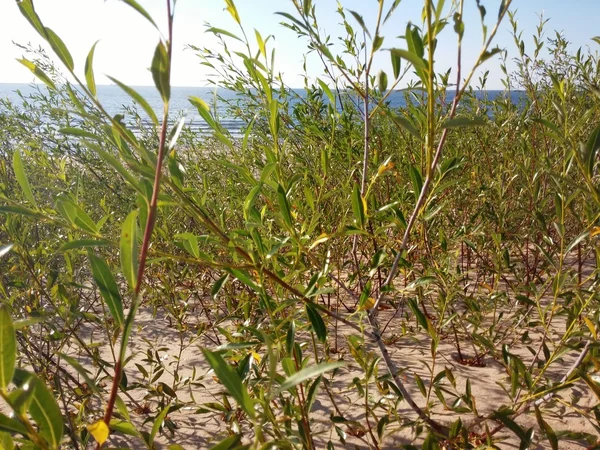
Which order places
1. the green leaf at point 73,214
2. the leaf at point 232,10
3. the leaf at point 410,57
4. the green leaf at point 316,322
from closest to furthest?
the leaf at point 410,57
the green leaf at point 73,214
the green leaf at point 316,322
the leaf at point 232,10

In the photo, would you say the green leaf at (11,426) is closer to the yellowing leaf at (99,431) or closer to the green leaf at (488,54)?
the yellowing leaf at (99,431)

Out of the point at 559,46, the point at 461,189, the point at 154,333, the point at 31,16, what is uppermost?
the point at 559,46

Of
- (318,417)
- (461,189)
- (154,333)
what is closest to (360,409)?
(318,417)

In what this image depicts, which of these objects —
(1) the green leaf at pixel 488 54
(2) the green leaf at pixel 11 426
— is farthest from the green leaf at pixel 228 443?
(1) the green leaf at pixel 488 54

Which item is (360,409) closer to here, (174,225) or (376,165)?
(376,165)

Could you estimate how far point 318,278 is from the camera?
1013 mm

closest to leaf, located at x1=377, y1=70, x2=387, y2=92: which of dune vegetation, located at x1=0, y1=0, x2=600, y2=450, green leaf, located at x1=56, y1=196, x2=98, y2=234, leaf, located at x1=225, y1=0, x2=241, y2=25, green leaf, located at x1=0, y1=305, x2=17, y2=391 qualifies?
dune vegetation, located at x1=0, y1=0, x2=600, y2=450

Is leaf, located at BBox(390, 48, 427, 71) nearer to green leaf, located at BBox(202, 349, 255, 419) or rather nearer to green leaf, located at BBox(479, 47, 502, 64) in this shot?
green leaf, located at BBox(479, 47, 502, 64)

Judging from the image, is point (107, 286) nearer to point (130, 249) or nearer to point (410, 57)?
point (130, 249)

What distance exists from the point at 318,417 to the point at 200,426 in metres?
0.43

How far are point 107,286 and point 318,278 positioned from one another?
0.46m

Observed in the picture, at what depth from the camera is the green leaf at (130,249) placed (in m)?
0.58

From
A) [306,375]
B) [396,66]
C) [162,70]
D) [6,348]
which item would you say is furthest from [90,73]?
[396,66]

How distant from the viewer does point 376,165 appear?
5.55 feet
